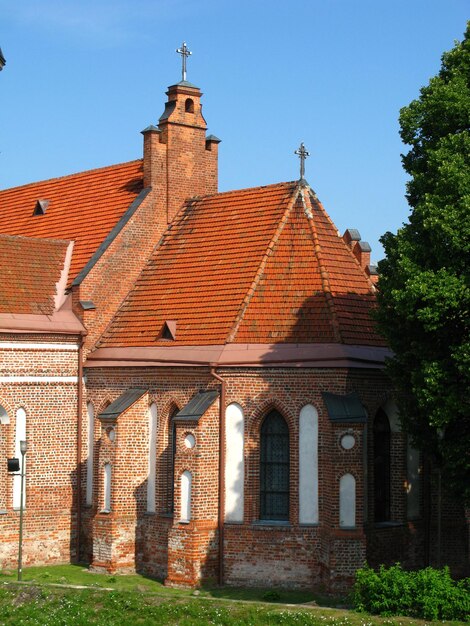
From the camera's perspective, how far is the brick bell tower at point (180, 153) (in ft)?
95.8

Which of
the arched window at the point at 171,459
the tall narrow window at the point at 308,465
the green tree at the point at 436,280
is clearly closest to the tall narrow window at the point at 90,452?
the arched window at the point at 171,459

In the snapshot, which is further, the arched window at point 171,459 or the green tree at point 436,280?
the arched window at point 171,459

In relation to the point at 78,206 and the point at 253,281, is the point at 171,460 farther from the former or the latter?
the point at 78,206

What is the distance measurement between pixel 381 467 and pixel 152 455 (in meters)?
5.25

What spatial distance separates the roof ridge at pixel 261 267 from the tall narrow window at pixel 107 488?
13.7 ft

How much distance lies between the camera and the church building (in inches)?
913

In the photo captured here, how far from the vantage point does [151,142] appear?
29250mm

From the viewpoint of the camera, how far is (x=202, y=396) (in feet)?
79.2

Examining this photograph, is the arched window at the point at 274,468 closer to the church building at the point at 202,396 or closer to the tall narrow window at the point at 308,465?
the church building at the point at 202,396

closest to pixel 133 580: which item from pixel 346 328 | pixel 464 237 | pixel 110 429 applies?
pixel 110 429

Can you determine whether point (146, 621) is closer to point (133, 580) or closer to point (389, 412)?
point (133, 580)

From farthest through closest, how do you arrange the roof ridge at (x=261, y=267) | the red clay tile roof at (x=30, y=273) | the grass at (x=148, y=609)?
the red clay tile roof at (x=30, y=273)
the roof ridge at (x=261, y=267)
the grass at (x=148, y=609)

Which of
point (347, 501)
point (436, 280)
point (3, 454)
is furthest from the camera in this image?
point (3, 454)

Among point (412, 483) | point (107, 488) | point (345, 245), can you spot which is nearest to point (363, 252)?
point (345, 245)
